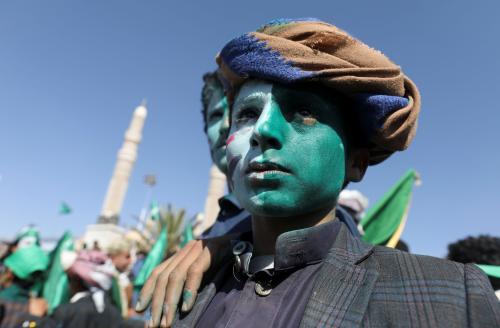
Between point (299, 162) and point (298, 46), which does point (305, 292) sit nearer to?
point (299, 162)

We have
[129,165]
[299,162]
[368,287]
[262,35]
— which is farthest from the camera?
[129,165]

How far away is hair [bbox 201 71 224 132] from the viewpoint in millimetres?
2936

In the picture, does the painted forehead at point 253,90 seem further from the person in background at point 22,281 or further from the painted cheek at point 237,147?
the person in background at point 22,281

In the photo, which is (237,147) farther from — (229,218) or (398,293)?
(229,218)

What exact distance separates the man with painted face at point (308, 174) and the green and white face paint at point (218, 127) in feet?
3.47

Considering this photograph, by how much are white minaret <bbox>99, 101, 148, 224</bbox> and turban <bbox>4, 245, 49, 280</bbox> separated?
28.3 m

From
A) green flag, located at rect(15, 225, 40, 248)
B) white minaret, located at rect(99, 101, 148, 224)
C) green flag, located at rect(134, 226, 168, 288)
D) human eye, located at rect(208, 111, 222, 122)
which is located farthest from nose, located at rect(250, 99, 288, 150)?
white minaret, located at rect(99, 101, 148, 224)

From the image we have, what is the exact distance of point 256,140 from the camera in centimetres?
134

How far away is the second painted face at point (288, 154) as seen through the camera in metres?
1.29

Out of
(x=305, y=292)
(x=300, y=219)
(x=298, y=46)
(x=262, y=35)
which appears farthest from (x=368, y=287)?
(x=262, y=35)

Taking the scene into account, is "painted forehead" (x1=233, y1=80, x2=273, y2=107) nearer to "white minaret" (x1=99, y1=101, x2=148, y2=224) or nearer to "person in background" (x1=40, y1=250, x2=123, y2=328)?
"person in background" (x1=40, y1=250, x2=123, y2=328)

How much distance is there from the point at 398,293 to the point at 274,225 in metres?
0.50

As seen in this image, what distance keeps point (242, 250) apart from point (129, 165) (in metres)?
34.0

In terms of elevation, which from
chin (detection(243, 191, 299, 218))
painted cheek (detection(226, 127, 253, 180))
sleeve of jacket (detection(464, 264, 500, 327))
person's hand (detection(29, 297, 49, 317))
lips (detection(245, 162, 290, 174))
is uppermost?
painted cheek (detection(226, 127, 253, 180))
